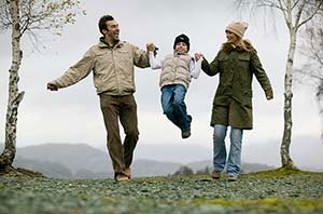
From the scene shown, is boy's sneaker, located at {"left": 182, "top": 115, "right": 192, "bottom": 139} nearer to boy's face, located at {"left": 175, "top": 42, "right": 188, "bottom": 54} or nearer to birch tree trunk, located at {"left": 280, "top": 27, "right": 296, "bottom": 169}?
boy's face, located at {"left": 175, "top": 42, "right": 188, "bottom": 54}

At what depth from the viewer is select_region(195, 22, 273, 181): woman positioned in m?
14.0

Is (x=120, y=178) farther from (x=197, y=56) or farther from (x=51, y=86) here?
(x=197, y=56)

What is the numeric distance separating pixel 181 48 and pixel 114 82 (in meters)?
1.73

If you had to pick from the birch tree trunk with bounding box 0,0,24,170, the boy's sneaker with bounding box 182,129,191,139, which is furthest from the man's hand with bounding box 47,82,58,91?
the birch tree trunk with bounding box 0,0,24,170

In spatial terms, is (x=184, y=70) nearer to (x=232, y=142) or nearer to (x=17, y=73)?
(x=232, y=142)

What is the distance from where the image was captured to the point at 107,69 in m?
13.8

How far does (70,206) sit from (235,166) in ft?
26.8

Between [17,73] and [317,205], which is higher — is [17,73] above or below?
above

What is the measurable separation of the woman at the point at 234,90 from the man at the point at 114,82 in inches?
63.0

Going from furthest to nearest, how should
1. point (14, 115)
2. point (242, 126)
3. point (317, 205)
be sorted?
point (14, 115) → point (242, 126) → point (317, 205)

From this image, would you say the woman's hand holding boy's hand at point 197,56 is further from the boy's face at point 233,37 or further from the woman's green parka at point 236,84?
the boy's face at point 233,37

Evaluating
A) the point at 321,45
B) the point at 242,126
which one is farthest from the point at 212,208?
the point at 321,45

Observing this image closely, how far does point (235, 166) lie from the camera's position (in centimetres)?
1419

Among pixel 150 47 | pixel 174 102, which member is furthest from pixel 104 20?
pixel 174 102
